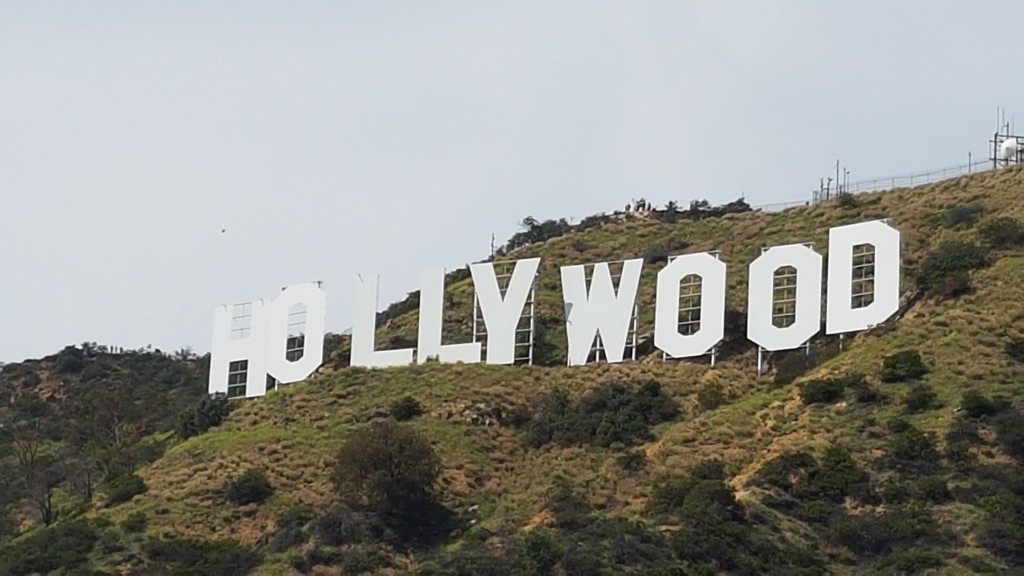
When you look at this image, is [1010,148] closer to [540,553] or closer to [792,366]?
[792,366]

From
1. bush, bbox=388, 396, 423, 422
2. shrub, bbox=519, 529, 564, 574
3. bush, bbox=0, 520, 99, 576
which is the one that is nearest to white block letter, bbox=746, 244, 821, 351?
bush, bbox=388, 396, 423, 422

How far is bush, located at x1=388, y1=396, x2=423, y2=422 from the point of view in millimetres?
70625

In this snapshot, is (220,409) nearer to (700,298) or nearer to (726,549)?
(700,298)

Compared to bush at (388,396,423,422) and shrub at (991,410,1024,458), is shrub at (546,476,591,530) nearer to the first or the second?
bush at (388,396,423,422)

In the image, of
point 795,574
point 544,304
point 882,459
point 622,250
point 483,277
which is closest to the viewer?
point 795,574

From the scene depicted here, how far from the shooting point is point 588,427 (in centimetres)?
6819

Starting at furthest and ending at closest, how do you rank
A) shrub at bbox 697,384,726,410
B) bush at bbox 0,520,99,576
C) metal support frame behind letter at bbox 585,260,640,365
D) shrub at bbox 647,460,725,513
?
metal support frame behind letter at bbox 585,260,640,365 → shrub at bbox 697,384,726,410 → bush at bbox 0,520,99,576 → shrub at bbox 647,460,725,513

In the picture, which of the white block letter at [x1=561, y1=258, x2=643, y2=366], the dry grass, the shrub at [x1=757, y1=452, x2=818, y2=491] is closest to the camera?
the shrub at [x1=757, y1=452, x2=818, y2=491]

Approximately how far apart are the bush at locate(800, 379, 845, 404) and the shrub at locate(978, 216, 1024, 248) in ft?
35.3

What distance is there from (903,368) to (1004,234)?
10.2m

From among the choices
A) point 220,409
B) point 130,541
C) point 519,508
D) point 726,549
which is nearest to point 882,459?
point 726,549

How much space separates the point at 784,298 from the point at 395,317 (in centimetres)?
2499

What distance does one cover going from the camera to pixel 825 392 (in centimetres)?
6419

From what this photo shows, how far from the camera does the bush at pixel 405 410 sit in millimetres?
70625
